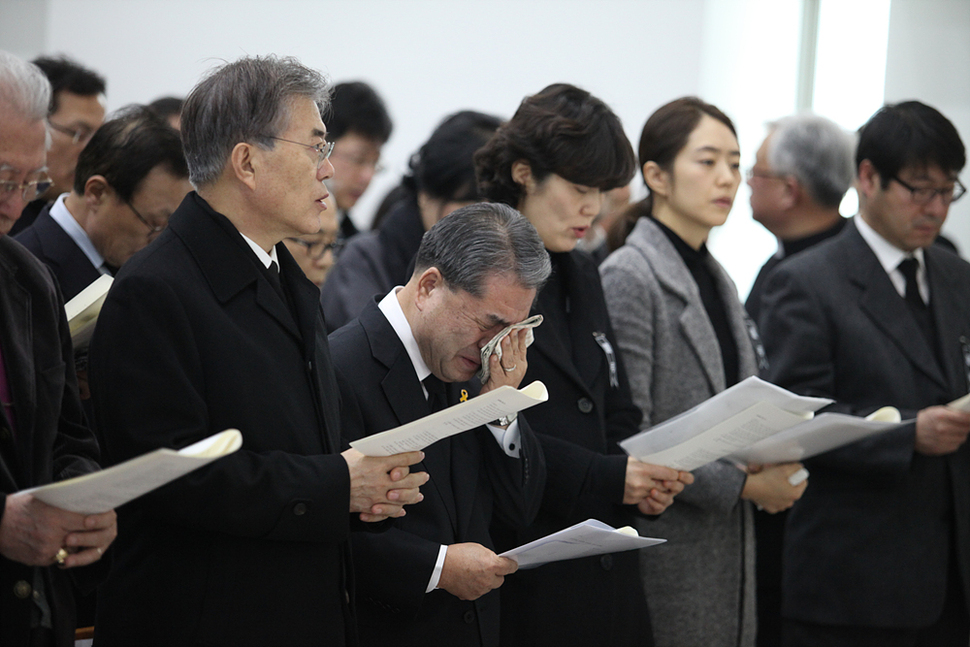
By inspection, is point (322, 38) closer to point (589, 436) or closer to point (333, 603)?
point (589, 436)

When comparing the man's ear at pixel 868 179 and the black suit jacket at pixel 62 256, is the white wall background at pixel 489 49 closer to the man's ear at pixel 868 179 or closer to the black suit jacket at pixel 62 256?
the man's ear at pixel 868 179

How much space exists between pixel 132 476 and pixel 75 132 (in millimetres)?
2212

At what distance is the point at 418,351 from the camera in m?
1.98

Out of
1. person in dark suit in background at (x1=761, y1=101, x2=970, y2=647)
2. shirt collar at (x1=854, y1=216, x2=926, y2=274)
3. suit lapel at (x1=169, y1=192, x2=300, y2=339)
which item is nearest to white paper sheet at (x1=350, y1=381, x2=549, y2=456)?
suit lapel at (x1=169, y1=192, x2=300, y2=339)

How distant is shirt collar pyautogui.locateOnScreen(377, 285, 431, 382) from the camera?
6.44 feet

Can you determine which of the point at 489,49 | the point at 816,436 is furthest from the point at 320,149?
the point at 489,49

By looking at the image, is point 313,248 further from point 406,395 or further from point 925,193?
point 925,193

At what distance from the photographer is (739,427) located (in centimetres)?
214

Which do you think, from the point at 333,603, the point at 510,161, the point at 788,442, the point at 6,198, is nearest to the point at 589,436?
the point at 788,442

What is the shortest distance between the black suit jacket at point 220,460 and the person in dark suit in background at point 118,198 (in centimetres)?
79

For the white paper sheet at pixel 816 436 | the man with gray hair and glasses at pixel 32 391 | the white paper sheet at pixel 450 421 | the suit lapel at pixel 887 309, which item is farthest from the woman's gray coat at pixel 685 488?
the man with gray hair and glasses at pixel 32 391

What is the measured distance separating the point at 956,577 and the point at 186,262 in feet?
7.81

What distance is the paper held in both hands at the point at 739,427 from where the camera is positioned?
209 cm

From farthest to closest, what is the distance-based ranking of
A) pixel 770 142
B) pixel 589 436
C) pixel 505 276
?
pixel 770 142 < pixel 589 436 < pixel 505 276
